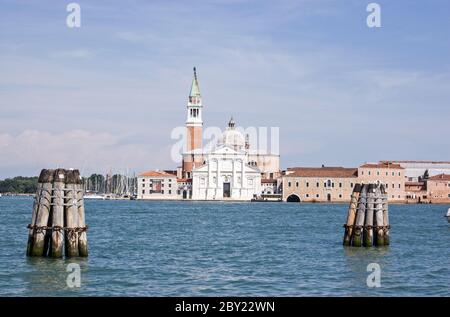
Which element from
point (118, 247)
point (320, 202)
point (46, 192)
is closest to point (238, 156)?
point (320, 202)

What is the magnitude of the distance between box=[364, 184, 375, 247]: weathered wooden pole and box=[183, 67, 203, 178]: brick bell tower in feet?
265

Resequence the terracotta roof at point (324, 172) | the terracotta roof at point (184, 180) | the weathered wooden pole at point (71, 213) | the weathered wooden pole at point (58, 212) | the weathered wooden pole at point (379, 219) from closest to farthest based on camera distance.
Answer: the weathered wooden pole at point (58, 212)
the weathered wooden pole at point (71, 213)
the weathered wooden pole at point (379, 219)
the terracotta roof at point (324, 172)
the terracotta roof at point (184, 180)

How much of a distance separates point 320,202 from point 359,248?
7275cm

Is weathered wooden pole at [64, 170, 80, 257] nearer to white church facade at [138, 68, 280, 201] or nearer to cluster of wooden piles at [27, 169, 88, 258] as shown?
cluster of wooden piles at [27, 169, 88, 258]

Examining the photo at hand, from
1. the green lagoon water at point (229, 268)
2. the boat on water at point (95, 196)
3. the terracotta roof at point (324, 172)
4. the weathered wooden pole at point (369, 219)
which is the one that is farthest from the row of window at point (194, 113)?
the weathered wooden pole at point (369, 219)

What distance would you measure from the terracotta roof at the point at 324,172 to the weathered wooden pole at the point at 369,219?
237 feet

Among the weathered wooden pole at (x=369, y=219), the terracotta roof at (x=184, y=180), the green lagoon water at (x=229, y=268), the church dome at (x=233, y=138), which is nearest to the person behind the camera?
the green lagoon water at (x=229, y=268)

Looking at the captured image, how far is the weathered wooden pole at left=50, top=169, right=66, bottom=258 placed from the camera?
16.3 m

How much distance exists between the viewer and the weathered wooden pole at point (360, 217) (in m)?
20.8

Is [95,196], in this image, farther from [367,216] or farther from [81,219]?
[81,219]

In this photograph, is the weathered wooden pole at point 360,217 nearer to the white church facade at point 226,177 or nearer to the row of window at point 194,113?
the white church facade at point 226,177

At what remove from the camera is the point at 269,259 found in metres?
19.7

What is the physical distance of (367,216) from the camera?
21.0m
